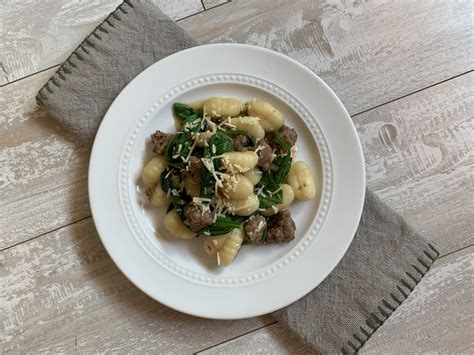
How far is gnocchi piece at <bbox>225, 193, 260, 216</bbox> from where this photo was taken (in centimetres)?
116

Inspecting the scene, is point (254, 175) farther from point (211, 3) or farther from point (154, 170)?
point (211, 3)

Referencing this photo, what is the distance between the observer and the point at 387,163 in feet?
4.44

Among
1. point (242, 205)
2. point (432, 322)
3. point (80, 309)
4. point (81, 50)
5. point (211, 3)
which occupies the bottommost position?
point (80, 309)

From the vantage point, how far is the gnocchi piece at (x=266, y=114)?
1.22m

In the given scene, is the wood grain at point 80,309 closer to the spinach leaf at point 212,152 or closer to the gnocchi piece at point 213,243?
the gnocchi piece at point 213,243

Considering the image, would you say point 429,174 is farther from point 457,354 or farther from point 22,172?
point 22,172

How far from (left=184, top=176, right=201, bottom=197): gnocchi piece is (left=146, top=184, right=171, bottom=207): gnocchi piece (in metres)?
0.05

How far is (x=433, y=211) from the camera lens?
1353 millimetres

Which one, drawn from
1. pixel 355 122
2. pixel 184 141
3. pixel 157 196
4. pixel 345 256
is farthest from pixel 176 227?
pixel 355 122

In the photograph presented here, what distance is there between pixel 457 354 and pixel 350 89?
2.19ft

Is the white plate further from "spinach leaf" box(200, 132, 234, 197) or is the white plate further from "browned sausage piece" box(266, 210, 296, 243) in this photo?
"spinach leaf" box(200, 132, 234, 197)

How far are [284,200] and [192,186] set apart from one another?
199 mm

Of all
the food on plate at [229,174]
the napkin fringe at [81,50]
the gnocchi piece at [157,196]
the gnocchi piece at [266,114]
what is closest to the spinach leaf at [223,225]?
the food on plate at [229,174]

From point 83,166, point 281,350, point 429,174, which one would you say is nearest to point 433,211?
point 429,174
